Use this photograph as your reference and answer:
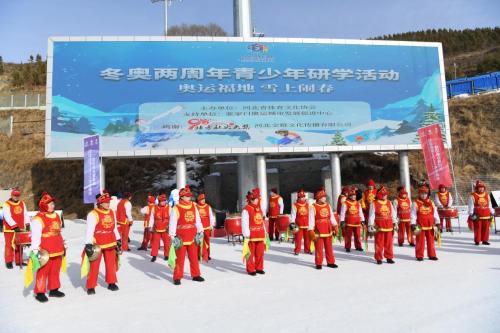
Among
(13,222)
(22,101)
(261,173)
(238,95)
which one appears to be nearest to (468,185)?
(261,173)

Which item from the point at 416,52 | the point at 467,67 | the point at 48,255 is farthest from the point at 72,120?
the point at 467,67

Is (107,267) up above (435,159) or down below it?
below

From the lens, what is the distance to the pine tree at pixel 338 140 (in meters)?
22.2

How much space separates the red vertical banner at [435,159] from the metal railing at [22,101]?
118 ft

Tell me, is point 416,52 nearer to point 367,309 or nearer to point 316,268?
point 316,268

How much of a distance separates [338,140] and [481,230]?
40.5ft

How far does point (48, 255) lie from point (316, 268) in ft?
17.4

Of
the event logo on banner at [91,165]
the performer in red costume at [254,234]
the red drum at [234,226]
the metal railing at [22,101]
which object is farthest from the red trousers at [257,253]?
the metal railing at [22,101]

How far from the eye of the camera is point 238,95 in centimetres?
2156

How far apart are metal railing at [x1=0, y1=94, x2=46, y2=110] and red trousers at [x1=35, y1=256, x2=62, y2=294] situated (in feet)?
119

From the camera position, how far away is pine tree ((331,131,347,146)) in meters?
22.2

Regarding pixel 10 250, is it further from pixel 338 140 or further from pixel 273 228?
pixel 338 140

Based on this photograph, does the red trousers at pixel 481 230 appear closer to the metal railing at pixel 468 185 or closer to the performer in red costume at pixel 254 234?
the performer in red costume at pixel 254 234

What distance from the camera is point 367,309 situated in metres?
5.06
